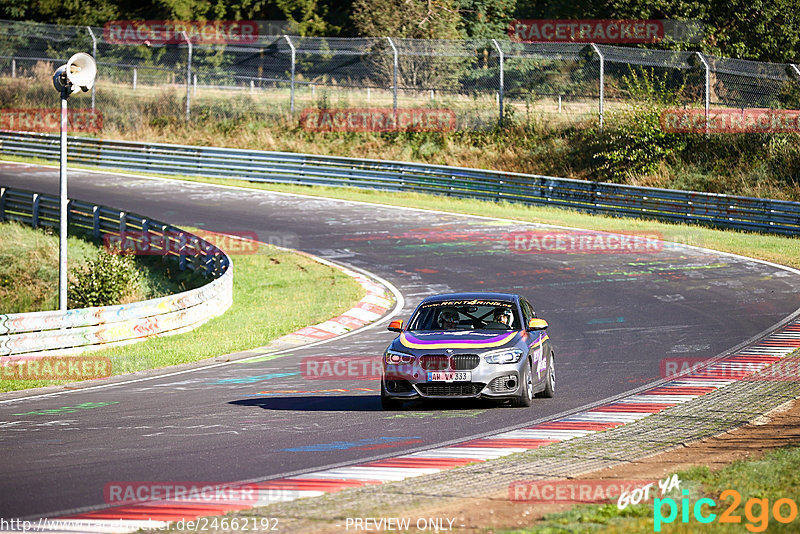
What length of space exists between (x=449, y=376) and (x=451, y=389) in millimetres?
152

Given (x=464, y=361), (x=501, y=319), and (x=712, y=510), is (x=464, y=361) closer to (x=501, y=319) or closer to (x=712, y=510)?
(x=501, y=319)

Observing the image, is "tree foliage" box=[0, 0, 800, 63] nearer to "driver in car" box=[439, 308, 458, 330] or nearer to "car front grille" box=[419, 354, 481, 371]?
"driver in car" box=[439, 308, 458, 330]

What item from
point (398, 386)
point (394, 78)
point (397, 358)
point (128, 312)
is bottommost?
point (128, 312)

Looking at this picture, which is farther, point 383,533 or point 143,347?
point 143,347

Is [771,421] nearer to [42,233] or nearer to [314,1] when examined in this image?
[42,233]

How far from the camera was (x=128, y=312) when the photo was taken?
675 inches

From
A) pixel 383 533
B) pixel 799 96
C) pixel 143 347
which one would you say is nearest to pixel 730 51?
pixel 799 96

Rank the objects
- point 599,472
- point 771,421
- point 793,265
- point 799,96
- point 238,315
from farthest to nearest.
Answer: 1. point 799,96
2. point 793,265
3. point 238,315
4. point 771,421
5. point 599,472

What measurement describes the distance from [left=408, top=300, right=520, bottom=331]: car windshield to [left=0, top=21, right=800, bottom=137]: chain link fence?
23.4 metres

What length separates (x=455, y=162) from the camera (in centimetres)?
3991

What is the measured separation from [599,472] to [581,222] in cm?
2288
